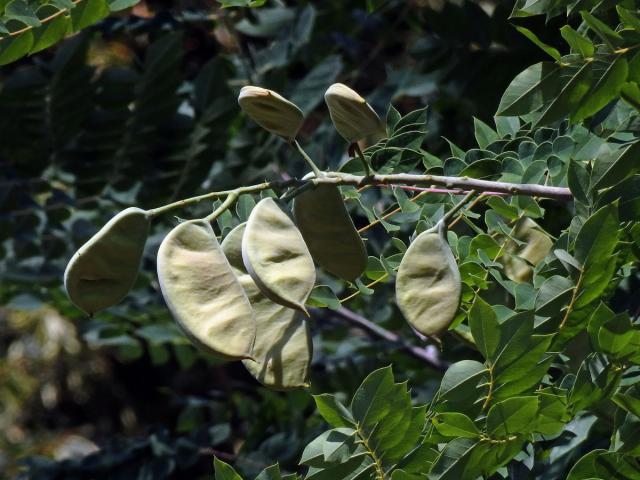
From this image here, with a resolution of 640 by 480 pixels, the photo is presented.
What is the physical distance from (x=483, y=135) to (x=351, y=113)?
0.24 metres

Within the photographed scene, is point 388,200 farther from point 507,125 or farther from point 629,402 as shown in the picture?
point 629,402

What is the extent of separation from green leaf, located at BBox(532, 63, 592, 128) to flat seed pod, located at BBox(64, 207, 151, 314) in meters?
0.29

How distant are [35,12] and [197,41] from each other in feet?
2.77

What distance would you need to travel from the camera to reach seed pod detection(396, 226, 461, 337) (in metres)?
0.67

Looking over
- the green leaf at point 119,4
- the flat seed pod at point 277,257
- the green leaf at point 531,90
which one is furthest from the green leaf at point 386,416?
Result: the green leaf at point 119,4

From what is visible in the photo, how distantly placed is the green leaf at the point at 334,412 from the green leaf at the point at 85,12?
46 centimetres

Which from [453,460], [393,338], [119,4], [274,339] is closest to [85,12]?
[119,4]

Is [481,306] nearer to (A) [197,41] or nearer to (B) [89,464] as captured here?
Answer: (B) [89,464]

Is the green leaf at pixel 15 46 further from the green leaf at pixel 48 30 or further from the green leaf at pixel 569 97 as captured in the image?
the green leaf at pixel 569 97

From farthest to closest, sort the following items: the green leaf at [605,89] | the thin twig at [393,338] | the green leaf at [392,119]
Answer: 1. the thin twig at [393,338]
2. the green leaf at [392,119]
3. the green leaf at [605,89]

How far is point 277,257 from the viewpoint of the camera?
0.64 m

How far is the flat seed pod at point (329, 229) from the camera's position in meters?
0.69

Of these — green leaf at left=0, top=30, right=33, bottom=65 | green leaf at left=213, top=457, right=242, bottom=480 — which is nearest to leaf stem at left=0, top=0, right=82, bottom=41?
green leaf at left=0, top=30, right=33, bottom=65

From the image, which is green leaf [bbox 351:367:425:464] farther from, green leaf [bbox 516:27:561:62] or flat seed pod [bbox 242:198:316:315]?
green leaf [bbox 516:27:561:62]
